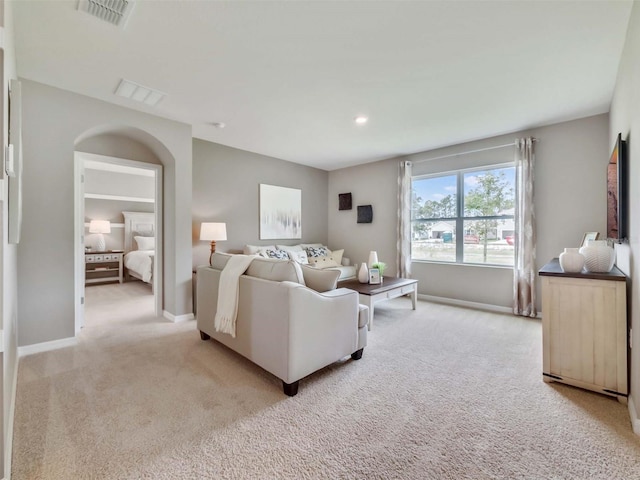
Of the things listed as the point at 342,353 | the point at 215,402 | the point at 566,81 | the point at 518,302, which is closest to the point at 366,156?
the point at 566,81

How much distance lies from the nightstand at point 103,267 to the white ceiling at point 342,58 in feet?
14.4

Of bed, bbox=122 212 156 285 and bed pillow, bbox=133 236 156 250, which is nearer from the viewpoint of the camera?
bed, bbox=122 212 156 285

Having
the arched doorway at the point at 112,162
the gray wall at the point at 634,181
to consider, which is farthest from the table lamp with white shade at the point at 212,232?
the gray wall at the point at 634,181

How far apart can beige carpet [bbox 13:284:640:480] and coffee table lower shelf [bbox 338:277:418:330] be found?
656 mm

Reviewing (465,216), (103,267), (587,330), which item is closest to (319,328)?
(587,330)

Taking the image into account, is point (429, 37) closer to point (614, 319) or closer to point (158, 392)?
point (614, 319)

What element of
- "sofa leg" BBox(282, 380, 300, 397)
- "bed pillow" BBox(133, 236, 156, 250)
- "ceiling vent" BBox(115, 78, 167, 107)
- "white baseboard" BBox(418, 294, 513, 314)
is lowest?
"sofa leg" BBox(282, 380, 300, 397)

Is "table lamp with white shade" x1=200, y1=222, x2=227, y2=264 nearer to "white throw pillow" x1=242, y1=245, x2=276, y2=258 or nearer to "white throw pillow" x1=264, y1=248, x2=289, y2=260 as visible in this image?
"white throw pillow" x1=242, y1=245, x2=276, y2=258

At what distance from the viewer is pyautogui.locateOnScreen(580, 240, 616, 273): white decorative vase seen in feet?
6.95

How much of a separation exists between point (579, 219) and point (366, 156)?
3187 mm

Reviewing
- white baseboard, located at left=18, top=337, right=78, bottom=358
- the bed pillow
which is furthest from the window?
the bed pillow

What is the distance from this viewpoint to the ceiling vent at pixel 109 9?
1762 millimetres

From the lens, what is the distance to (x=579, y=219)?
3535mm

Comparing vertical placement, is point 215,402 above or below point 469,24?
below
